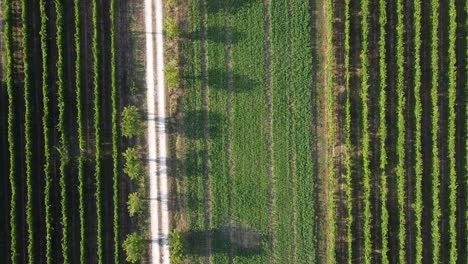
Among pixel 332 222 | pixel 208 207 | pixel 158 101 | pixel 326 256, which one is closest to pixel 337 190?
pixel 332 222

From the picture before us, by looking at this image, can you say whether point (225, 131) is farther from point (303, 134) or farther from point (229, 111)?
point (303, 134)

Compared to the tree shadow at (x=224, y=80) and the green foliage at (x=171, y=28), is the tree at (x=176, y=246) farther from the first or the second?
the green foliage at (x=171, y=28)

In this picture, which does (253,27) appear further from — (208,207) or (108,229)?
(108,229)

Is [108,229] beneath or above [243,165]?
beneath

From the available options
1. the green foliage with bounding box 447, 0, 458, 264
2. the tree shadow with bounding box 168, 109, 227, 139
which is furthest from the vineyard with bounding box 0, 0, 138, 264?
the green foliage with bounding box 447, 0, 458, 264

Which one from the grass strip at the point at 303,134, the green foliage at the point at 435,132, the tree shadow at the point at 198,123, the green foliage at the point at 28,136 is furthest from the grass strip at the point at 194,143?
the green foliage at the point at 435,132

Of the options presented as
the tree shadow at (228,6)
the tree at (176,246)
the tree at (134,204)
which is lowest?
the tree at (176,246)
